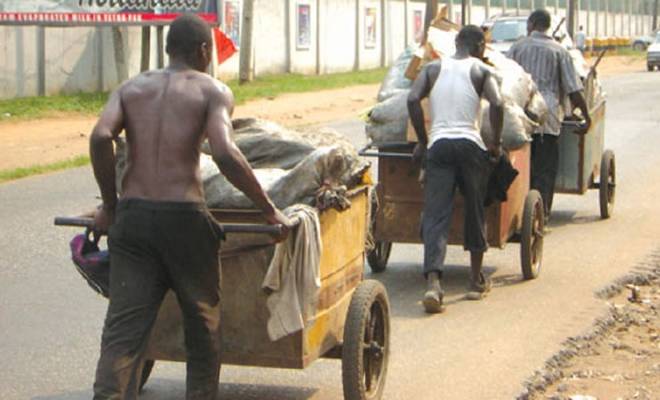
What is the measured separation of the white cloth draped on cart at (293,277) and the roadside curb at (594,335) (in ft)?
5.27

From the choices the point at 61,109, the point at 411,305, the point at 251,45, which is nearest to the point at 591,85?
the point at 411,305

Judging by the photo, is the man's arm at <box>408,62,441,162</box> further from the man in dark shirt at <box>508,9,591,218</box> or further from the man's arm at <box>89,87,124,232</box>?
the man's arm at <box>89,87,124,232</box>

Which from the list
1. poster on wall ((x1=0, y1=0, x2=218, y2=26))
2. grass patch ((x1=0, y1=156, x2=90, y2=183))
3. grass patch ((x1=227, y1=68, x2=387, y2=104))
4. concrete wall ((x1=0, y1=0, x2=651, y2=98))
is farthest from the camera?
grass patch ((x1=227, y1=68, x2=387, y2=104))

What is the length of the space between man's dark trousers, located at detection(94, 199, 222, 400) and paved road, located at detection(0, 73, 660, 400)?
153 cm

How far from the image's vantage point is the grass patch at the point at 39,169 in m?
16.7

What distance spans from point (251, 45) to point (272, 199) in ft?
97.9

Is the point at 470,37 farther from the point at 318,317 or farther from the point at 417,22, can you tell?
the point at 417,22

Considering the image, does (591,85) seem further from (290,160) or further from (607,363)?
(290,160)

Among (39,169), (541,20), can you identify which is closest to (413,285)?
(541,20)

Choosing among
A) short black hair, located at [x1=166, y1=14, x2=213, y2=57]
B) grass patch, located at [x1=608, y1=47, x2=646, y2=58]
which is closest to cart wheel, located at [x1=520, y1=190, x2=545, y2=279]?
short black hair, located at [x1=166, y1=14, x2=213, y2=57]

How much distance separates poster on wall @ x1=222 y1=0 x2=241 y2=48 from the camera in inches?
1410

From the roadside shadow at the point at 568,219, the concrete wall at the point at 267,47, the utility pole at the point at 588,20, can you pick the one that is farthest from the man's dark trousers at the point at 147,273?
the utility pole at the point at 588,20

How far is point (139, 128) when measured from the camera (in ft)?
17.0

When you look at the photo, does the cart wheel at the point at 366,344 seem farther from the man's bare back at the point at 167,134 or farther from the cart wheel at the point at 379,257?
the cart wheel at the point at 379,257
